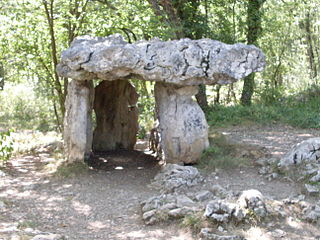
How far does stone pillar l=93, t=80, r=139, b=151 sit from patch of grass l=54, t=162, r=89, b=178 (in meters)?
2.45

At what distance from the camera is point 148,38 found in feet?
41.2

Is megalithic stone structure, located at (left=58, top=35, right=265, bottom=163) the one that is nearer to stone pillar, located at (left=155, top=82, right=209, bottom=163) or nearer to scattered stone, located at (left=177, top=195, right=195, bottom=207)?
stone pillar, located at (left=155, top=82, right=209, bottom=163)

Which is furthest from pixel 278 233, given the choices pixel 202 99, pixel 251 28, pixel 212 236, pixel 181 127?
pixel 251 28

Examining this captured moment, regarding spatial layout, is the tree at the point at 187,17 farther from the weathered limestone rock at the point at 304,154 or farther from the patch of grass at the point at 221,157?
the weathered limestone rock at the point at 304,154

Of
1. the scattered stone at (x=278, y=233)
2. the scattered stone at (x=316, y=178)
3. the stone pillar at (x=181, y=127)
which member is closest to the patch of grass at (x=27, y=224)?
the scattered stone at (x=278, y=233)

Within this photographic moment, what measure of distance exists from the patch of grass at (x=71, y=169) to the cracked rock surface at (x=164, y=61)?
5.54 ft

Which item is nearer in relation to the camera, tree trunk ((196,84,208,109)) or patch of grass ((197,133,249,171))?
patch of grass ((197,133,249,171))

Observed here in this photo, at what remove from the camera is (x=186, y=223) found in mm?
5734

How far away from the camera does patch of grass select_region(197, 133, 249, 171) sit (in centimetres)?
852

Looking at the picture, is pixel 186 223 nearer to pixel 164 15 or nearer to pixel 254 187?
pixel 254 187

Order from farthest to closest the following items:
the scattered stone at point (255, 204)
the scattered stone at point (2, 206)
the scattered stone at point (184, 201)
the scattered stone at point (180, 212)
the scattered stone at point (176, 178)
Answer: the scattered stone at point (176, 178)
the scattered stone at point (2, 206)
the scattered stone at point (184, 201)
the scattered stone at point (180, 212)
the scattered stone at point (255, 204)

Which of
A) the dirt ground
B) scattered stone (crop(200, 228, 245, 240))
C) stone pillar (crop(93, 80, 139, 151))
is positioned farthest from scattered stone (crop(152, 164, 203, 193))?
stone pillar (crop(93, 80, 139, 151))

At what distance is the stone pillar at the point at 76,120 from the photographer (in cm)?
880

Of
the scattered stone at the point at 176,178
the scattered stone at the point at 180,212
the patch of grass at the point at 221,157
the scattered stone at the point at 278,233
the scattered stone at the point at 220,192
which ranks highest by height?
the patch of grass at the point at 221,157
